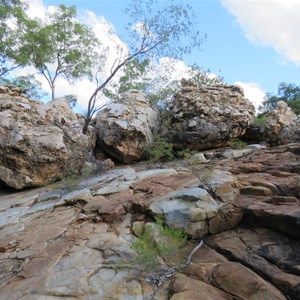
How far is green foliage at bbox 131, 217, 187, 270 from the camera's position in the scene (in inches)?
128

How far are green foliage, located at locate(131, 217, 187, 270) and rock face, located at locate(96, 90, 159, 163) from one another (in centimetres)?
381

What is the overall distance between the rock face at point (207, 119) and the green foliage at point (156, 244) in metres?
4.16

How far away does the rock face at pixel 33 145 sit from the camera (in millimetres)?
6152

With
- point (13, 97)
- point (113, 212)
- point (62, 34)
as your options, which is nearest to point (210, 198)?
point (113, 212)

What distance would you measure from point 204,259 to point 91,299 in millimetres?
1324

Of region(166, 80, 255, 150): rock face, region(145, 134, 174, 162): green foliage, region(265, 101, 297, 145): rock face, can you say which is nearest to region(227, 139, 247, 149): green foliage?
region(166, 80, 255, 150): rock face

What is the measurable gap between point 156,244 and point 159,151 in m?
3.99

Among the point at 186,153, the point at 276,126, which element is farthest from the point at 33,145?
the point at 276,126

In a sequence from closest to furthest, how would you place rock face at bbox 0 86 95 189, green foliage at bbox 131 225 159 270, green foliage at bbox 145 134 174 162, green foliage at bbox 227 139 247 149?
green foliage at bbox 131 225 159 270
rock face at bbox 0 86 95 189
green foliage at bbox 145 134 174 162
green foliage at bbox 227 139 247 149

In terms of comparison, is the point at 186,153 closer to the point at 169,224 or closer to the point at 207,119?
the point at 207,119

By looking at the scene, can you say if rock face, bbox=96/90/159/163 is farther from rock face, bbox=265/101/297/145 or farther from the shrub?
rock face, bbox=265/101/297/145

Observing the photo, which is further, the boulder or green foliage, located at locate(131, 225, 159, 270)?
the boulder

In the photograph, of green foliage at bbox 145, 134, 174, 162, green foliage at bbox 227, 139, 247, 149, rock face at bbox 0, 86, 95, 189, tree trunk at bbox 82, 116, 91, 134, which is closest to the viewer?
rock face at bbox 0, 86, 95, 189

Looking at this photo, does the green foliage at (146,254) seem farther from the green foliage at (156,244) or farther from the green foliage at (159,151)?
the green foliage at (159,151)
